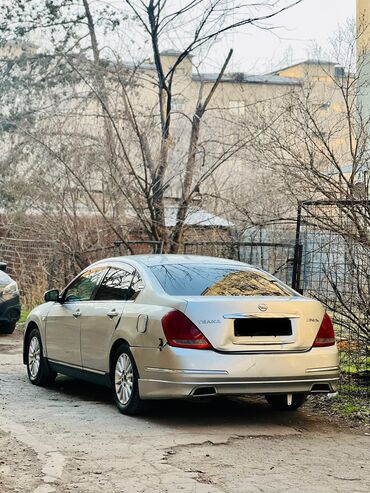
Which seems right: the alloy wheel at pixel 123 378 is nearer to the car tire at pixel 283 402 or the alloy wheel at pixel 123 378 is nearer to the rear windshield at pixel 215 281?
the rear windshield at pixel 215 281

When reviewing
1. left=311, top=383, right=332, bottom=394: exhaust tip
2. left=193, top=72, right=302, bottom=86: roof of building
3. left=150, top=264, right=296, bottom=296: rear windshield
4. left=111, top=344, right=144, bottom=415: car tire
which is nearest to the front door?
left=111, top=344, right=144, bottom=415: car tire

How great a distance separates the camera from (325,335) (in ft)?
28.3

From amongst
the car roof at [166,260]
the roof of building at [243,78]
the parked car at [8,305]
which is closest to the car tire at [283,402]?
the car roof at [166,260]

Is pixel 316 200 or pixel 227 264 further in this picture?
pixel 316 200

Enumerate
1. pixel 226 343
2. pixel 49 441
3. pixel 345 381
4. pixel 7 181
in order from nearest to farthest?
pixel 49 441
pixel 226 343
pixel 345 381
pixel 7 181

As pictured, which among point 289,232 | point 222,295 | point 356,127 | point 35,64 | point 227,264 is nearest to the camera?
point 222,295

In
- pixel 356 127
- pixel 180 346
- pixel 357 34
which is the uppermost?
pixel 357 34

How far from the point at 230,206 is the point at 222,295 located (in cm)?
704

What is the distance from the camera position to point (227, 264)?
31.5ft

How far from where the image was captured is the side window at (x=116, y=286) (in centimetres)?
940

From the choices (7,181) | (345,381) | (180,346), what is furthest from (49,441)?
(7,181)

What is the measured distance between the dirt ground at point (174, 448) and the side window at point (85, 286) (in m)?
1.12

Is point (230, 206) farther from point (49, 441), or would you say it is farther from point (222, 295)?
point (49, 441)

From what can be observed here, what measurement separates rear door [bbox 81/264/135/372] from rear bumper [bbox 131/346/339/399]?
90cm
